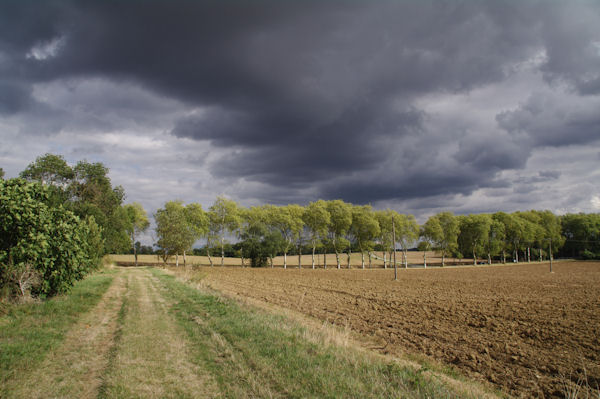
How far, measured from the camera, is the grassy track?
640 cm

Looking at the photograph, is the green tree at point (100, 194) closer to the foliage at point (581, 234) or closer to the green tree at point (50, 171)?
the green tree at point (50, 171)

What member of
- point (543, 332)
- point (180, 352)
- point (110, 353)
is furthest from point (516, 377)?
point (110, 353)

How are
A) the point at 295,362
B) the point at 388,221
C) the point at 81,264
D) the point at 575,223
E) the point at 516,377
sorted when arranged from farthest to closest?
the point at 575,223, the point at 388,221, the point at 81,264, the point at 516,377, the point at 295,362

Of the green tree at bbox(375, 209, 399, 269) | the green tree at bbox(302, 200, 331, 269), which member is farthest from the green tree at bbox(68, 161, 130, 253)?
the green tree at bbox(375, 209, 399, 269)

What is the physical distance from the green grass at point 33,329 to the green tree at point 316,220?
6773 centimetres

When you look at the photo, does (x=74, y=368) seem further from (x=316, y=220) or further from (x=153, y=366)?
(x=316, y=220)

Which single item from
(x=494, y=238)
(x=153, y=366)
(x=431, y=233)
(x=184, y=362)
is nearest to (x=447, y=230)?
(x=431, y=233)

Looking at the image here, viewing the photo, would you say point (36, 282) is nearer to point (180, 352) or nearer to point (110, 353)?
point (110, 353)

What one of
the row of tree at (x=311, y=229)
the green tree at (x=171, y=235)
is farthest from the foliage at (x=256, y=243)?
the green tree at (x=171, y=235)

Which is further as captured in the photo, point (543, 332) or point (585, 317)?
point (585, 317)

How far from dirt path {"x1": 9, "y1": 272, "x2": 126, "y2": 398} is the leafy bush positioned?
3.95m

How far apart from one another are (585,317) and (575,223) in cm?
16219

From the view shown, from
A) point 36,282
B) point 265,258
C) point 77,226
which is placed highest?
point 77,226

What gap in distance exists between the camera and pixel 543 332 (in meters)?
14.1
